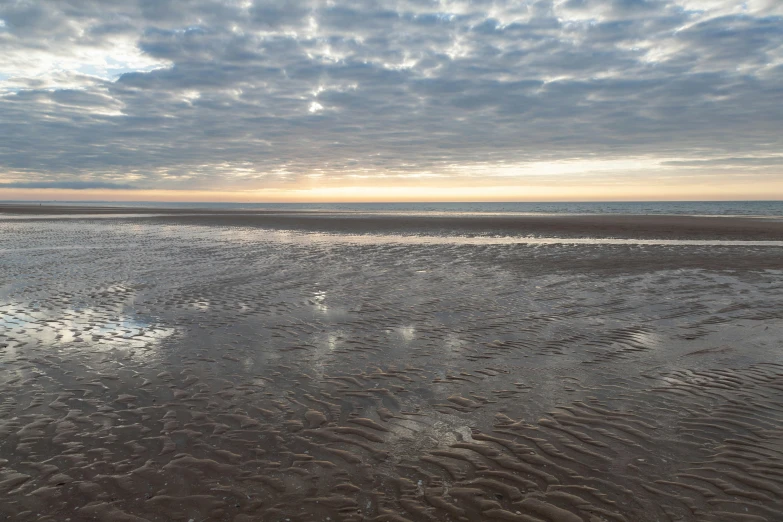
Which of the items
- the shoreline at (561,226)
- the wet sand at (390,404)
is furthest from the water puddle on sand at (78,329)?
the shoreline at (561,226)

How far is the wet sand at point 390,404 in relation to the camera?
4.35m

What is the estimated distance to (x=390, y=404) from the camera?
21.0 feet

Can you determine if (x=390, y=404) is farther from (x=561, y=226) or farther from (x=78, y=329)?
(x=561, y=226)

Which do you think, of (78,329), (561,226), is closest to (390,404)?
(78,329)

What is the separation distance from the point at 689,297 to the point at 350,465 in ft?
40.8

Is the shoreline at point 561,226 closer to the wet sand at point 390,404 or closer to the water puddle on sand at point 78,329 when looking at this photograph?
the wet sand at point 390,404

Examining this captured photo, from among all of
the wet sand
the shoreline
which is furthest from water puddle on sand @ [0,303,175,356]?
the shoreline

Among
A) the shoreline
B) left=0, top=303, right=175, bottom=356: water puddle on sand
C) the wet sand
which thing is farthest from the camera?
the shoreline

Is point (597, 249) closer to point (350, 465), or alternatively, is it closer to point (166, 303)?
point (166, 303)

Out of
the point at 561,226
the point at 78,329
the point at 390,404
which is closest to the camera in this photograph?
the point at 390,404

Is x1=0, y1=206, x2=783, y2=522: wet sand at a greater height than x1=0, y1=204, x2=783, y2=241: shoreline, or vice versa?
x1=0, y1=204, x2=783, y2=241: shoreline

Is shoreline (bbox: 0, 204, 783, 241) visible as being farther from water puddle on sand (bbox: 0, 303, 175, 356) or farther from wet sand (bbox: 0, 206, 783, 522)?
water puddle on sand (bbox: 0, 303, 175, 356)

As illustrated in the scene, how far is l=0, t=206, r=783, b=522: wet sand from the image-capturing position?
4352 mm

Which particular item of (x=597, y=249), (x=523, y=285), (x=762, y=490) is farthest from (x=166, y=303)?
(x=597, y=249)
